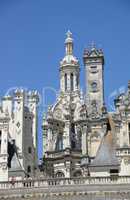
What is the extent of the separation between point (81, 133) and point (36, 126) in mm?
6154

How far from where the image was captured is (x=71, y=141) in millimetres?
81938

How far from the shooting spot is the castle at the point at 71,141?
187 ft

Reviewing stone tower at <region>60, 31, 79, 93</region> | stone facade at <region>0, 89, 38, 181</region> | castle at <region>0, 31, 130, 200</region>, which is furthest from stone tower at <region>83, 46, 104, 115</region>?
stone facade at <region>0, 89, 38, 181</region>

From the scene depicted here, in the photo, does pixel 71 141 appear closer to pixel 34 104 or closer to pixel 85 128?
pixel 85 128

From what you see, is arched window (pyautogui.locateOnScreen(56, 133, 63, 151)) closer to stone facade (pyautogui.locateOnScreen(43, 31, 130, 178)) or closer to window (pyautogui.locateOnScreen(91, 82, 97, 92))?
stone facade (pyautogui.locateOnScreen(43, 31, 130, 178))

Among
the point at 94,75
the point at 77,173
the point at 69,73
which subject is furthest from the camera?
the point at 69,73

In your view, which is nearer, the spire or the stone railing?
the stone railing

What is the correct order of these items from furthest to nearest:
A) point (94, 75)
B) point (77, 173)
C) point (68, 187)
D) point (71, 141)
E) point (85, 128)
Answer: point (94, 75), point (71, 141), point (85, 128), point (77, 173), point (68, 187)

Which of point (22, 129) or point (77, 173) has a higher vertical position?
point (22, 129)

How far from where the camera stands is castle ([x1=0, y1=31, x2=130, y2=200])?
57.1m

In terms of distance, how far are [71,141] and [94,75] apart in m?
12.3

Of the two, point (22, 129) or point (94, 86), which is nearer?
point (22, 129)

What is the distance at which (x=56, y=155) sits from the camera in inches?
3145

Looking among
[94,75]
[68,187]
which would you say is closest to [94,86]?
[94,75]
